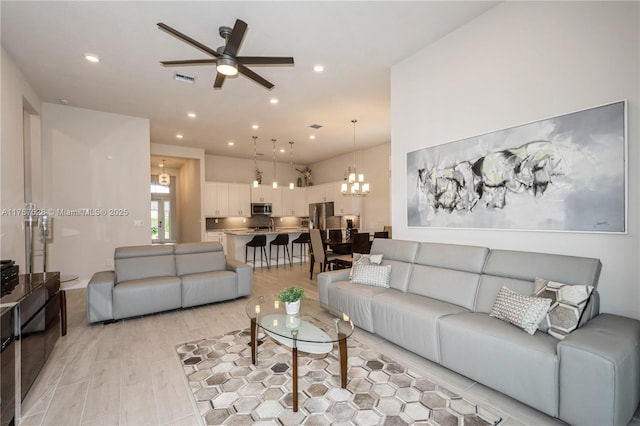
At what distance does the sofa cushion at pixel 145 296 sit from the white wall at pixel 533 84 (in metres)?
3.23

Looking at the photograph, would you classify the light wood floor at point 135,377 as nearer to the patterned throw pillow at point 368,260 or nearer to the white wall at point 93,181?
the patterned throw pillow at point 368,260

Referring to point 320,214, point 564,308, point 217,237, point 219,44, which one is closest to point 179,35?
point 219,44

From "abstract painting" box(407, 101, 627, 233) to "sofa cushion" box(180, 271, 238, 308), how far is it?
2871mm

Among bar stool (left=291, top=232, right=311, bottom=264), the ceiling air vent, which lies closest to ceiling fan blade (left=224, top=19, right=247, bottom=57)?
the ceiling air vent

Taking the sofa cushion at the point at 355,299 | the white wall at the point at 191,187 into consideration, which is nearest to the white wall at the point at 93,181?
the white wall at the point at 191,187

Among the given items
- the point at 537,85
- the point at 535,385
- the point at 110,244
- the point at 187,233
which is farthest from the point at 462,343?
the point at 187,233

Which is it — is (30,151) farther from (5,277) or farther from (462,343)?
(462,343)

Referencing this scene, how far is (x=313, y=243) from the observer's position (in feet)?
19.3

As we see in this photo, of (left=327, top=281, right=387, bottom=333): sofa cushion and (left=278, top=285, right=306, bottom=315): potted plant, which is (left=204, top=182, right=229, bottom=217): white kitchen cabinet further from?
(left=278, top=285, right=306, bottom=315): potted plant

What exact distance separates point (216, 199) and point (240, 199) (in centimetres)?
75

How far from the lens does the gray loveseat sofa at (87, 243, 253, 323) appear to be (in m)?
3.45

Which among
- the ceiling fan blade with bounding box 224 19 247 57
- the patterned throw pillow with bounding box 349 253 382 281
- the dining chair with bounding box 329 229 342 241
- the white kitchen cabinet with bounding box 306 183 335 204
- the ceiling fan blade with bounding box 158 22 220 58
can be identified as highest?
the ceiling fan blade with bounding box 224 19 247 57

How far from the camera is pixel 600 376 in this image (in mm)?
1530

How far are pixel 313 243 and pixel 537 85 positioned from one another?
4.30 metres
